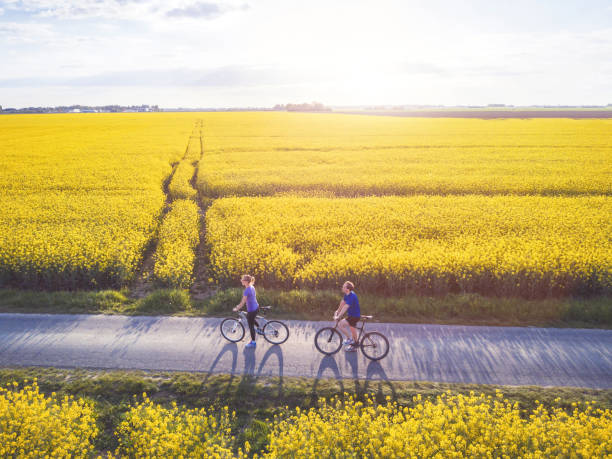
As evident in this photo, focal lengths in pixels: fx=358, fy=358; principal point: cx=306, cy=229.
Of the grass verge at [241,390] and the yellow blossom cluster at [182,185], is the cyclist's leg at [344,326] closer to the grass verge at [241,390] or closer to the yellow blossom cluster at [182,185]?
the grass verge at [241,390]

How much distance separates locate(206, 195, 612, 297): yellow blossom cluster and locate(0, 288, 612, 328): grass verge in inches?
28.5

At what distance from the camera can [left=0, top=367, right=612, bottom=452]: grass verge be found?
7.23m

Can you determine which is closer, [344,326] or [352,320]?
[352,320]

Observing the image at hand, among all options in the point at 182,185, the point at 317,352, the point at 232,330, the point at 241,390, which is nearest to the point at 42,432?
the point at 241,390

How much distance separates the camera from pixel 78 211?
59.8ft

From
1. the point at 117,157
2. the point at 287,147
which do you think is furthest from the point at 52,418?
the point at 287,147

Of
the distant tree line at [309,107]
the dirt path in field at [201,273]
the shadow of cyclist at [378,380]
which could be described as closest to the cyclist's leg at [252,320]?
the shadow of cyclist at [378,380]

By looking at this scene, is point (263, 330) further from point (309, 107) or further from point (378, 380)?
point (309, 107)

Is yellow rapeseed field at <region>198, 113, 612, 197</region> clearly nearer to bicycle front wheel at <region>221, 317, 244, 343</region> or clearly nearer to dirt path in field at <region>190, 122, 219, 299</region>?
dirt path in field at <region>190, 122, 219, 299</region>

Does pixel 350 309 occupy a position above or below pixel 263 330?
above

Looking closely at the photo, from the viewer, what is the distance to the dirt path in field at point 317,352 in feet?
26.8

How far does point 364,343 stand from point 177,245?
9167 mm

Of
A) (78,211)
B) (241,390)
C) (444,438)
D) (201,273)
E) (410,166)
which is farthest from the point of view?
(410,166)

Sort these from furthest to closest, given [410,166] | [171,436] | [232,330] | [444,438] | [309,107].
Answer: [309,107]
[410,166]
[232,330]
[171,436]
[444,438]
